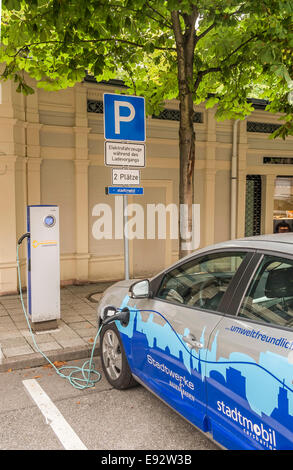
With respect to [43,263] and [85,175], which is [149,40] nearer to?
[85,175]

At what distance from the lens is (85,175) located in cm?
878

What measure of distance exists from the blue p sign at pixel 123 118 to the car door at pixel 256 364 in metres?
3.39

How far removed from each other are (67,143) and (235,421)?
7.14m

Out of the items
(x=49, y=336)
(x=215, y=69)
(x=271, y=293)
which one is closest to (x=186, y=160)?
(x=215, y=69)

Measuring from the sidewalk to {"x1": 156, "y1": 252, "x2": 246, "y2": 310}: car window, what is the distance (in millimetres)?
2131

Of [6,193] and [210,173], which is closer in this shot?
[6,193]

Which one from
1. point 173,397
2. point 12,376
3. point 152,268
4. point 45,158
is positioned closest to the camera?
point 173,397

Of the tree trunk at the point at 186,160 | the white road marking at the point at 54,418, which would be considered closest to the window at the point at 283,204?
the tree trunk at the point at 186,160

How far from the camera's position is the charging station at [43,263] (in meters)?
5.73

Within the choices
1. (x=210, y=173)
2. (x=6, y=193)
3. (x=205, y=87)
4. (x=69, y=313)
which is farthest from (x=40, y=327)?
(x=210, y=173)

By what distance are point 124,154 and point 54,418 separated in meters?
3.33

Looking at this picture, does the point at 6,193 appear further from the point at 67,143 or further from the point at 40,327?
the point at 40,327

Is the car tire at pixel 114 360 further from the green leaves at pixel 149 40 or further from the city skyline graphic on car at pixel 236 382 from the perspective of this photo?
the green leaves at pixel 149 40

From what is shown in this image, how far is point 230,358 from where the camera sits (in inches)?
103
